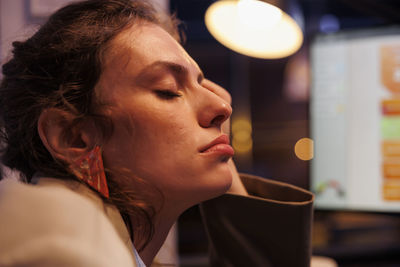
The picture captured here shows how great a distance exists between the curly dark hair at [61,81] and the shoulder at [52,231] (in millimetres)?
128

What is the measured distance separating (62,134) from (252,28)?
59 centimetres

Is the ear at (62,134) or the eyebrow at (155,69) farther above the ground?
the eyebrow at (155,69)

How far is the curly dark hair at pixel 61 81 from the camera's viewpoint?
46 centimetres

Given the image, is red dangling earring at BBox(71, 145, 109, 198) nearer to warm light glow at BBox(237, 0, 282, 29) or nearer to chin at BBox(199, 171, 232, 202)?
chin at BBox(199, 171, 232, 202)

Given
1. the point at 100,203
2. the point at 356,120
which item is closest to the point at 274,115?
the point at 356,120

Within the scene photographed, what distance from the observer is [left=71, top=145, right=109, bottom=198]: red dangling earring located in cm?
44

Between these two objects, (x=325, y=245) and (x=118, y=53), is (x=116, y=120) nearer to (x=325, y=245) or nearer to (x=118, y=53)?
(x=118, y=53)

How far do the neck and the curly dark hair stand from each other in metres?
0.01

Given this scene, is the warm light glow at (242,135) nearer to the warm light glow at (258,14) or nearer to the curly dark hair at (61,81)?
the warm light glow at (258,14)

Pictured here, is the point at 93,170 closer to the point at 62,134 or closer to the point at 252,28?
the point at 62,134

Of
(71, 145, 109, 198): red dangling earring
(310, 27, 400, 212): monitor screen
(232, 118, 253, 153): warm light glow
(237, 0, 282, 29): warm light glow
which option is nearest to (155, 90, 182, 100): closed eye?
(71, 145, 109, 198): red dangling earring

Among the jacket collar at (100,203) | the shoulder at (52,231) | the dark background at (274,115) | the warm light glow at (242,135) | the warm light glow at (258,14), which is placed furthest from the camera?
the warm light glow at (242,135)

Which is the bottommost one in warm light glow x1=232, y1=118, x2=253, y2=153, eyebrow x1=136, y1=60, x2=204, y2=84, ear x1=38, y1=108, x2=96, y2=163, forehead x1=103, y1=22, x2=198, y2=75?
warm light glow x1=232, y1=118, x2=253, y2=153

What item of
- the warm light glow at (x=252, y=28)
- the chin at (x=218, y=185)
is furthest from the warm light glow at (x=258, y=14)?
the chin at (x=218, y=185)
